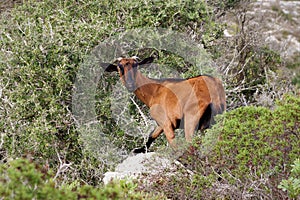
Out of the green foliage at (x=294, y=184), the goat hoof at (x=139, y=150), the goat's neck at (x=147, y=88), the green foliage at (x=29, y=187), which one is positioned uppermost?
the green foliage at (x=29, y=187)

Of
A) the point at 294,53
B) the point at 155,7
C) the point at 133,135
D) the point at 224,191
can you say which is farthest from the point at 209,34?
the point at 294,53

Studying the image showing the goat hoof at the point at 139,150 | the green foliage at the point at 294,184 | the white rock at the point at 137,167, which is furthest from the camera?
the goat hoof at the point at 139,150

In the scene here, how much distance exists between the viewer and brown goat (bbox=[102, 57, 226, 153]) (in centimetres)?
858

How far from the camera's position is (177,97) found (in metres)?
8.76

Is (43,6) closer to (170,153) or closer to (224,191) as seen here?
(170,153)

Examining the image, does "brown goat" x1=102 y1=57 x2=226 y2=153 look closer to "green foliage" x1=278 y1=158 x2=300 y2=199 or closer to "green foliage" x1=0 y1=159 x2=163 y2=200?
"green foliage" x1=278 y1=158 x2=300 y2=199

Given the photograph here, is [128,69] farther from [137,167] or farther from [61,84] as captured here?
[137,167]

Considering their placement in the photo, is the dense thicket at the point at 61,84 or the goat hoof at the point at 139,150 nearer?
the dense thicket at the point at 61,84

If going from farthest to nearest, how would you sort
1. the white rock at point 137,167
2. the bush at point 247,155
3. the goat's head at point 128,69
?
the goat's head at point 128,69 < the white rock at point 137,167 < the bush at point 247,155

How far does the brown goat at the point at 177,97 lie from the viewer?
858cm

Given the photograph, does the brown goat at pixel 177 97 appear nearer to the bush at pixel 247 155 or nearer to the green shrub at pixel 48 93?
the green shrub at pixel 48 93

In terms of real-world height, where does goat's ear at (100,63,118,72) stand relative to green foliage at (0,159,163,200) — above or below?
below

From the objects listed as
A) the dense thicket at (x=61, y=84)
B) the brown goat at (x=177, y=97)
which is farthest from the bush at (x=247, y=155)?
the dense thicket at (x=61, y=84)

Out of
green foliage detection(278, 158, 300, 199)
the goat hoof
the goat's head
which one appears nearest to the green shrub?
the goat hoof
